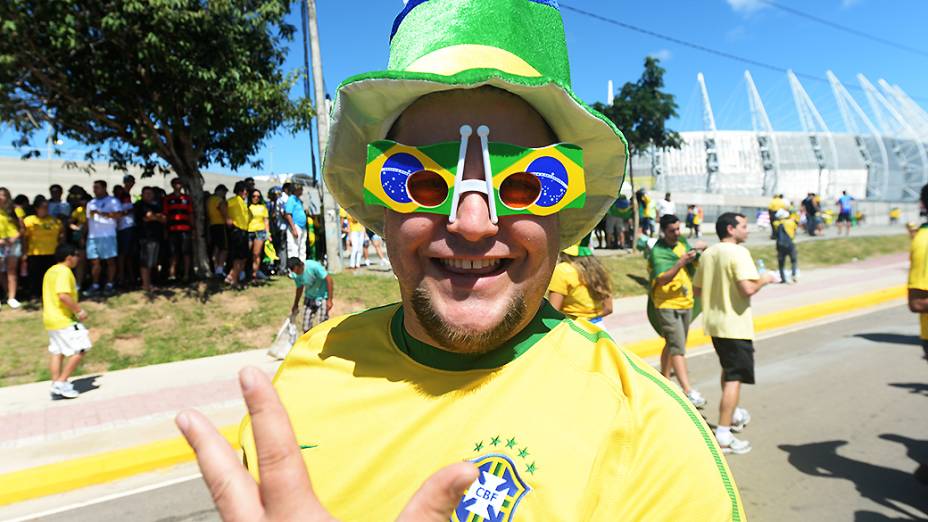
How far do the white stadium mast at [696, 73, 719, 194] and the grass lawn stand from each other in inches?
1976

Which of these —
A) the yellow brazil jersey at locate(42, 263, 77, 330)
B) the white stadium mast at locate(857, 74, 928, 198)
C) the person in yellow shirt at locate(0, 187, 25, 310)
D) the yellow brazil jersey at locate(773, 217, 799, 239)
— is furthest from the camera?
the white stadium mast at locate(857, 74, 928, 198)

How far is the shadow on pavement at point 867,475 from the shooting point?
12.1 feet

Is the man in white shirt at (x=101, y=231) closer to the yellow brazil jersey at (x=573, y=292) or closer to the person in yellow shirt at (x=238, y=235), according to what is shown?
the person in yellow shirt at (x=238, y=235)

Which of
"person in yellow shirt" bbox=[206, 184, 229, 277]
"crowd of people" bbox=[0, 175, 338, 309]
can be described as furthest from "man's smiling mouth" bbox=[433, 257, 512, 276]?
"person in yellow shirt" bbox=[206, 184, 229, 277]

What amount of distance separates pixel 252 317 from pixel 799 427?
7.34 meters

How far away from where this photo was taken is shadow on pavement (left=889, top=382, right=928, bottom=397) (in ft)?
19.4

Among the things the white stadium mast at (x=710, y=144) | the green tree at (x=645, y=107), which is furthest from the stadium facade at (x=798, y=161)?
the green tree at (x=645, y=107)

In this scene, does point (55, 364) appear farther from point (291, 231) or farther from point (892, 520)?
point (892, 520)

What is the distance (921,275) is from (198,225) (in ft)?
32.2

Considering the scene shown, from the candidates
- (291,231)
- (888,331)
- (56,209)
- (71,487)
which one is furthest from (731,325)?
(56,209)

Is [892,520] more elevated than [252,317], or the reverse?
[252,317]

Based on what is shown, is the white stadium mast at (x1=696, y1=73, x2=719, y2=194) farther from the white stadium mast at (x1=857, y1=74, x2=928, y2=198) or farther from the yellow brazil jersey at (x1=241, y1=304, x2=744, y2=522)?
the yellow brazil jersey at (x1=241, y1=304, x2=744, y2=522)

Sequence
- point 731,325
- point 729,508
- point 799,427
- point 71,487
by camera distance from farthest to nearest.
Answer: point 799,427 < point 731,325 < point 71,487 < point 729,508

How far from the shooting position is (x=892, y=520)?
351cm
